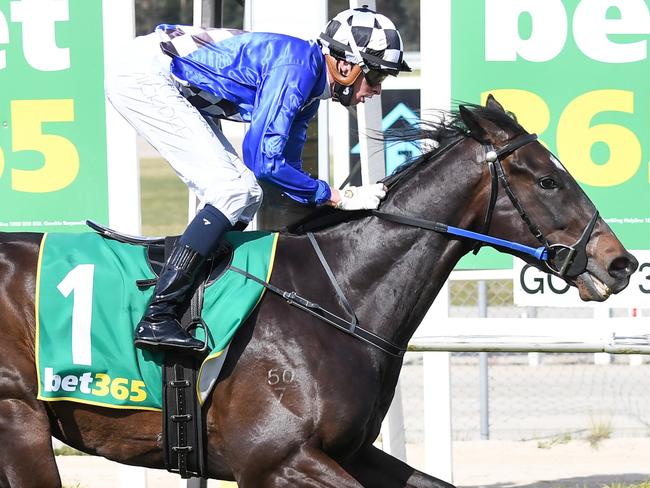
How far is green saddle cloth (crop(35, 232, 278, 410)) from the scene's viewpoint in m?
4.00

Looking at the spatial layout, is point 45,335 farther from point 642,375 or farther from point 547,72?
point 642,375

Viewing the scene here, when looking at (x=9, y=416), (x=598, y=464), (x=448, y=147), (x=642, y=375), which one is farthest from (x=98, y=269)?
(x=642, y=375)

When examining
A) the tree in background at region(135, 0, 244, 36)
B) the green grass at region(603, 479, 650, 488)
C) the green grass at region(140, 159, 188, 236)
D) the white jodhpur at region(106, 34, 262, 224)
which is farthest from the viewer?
the tree in background at region(135, 0, 244, 36)

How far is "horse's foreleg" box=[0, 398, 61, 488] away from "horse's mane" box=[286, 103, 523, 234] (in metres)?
1.12

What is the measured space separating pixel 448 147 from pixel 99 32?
7.99 feet

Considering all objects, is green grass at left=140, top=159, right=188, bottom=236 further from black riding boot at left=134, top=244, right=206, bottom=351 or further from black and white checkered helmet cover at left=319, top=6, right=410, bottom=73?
black riding boot at left=134, top=244, right=206, bottom=351

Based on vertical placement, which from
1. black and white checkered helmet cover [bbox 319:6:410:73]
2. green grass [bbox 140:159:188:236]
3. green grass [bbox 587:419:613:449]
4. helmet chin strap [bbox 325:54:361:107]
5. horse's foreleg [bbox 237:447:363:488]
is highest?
black and white checkered helmet cover [bbox 319:6:410:73]

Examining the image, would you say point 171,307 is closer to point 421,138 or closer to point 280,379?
point 280,379

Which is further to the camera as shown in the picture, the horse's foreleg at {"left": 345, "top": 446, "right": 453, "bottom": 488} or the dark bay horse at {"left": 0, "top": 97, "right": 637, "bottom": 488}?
the horse's foreleg at {"left": 345, "top": 446, "right": 453, "bottom": 488}

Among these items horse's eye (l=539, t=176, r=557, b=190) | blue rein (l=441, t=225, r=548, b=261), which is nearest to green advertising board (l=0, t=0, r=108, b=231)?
blue rein (l=441, t=225, r=548, b=261)

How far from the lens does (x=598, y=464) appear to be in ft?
22.6

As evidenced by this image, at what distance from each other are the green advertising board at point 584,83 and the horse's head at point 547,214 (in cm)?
176

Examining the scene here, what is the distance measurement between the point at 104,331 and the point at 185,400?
36 cm

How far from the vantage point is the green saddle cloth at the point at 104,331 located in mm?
3996
